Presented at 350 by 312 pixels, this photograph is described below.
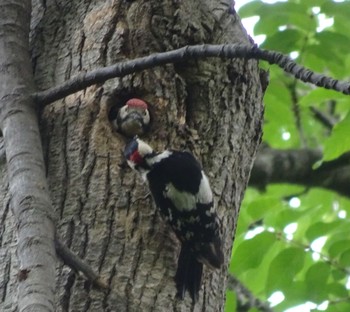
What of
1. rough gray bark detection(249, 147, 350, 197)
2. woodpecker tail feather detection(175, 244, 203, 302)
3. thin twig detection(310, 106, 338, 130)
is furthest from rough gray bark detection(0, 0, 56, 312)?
thin twig detection(310, 106, 338, 130)

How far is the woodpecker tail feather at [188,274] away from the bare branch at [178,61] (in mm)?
548

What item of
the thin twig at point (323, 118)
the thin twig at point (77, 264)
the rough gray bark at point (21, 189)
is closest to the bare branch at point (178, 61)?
the rough gray bark at point (21, 189)

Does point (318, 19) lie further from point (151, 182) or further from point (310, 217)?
Answer: point (151, 182)

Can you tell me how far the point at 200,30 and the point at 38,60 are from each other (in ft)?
1.79

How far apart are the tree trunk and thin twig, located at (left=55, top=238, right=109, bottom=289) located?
3 centimetres

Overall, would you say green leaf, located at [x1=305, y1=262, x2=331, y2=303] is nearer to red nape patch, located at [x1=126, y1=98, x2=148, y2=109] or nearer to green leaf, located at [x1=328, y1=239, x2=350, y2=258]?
green leaf, located at [x1=328, y1=239, x2=350, y2=258]

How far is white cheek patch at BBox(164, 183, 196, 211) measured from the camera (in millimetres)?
2636

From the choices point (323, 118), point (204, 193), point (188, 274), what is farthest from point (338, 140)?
point (323, 118)

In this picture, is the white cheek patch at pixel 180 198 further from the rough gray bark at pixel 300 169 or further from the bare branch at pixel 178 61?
the rough gray bark at pixel 300 169

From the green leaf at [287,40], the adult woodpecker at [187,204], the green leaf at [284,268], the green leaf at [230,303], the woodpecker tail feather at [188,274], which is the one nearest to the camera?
the woodpecker tail feather at [188,274]

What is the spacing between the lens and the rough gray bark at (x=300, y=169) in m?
4.82

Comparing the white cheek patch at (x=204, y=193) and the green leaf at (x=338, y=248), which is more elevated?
the green leaf at (x=338, y=248)

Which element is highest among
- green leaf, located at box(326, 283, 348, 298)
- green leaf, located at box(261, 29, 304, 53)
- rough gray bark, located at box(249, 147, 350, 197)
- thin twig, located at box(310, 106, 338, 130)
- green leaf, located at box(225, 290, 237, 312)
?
thin twig, located at box(310, 106, 338, 130)

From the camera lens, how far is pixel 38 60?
281 centimetres
